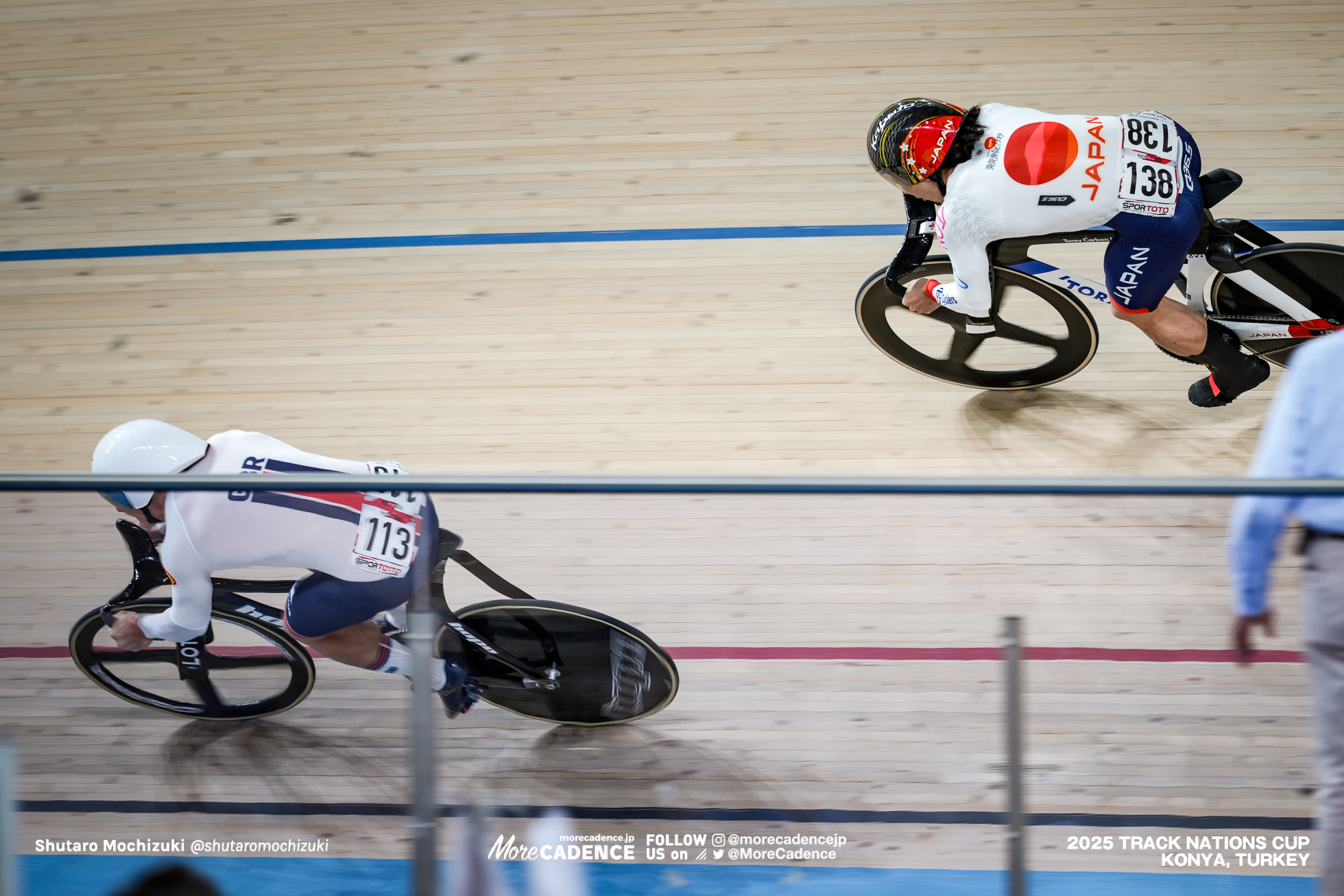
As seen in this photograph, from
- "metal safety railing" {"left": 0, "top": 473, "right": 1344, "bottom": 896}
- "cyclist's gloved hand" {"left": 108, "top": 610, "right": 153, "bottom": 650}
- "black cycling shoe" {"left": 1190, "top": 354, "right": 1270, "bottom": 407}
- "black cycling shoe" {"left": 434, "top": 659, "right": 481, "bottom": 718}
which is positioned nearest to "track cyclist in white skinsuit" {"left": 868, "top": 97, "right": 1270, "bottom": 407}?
"black cycling shoe" {"left": 1190, "top": 354, "right": 1270, "bottom": 407}

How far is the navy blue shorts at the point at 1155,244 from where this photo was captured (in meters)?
2.72

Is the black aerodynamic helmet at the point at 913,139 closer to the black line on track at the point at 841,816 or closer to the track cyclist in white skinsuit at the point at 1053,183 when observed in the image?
the track cyclist in white skinsuit at the point at 1053,183

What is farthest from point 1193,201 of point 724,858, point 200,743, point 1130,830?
point 200,743

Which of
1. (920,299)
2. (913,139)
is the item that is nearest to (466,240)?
(920,299)

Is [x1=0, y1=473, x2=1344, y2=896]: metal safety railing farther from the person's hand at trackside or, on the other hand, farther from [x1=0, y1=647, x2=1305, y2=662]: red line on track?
the person's hand at trackside

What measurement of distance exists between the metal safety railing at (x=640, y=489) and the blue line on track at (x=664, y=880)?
7 cm

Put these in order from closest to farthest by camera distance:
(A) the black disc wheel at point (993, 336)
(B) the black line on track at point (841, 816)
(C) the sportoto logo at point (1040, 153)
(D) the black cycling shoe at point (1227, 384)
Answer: (B) the black line on track at point (841, 816), (C) the sportoto logo at point (1040, 153), (D) the black cycling shoe at point (1227, 384), (A) the black disc wheel at point (993, 336)

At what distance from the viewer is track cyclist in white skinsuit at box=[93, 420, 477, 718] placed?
1.56 meters

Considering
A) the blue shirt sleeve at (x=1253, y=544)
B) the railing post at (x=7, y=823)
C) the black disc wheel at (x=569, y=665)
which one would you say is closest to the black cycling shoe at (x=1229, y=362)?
the blue shirt sleeve at (x=1253, y=544)

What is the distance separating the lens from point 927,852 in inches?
62.4

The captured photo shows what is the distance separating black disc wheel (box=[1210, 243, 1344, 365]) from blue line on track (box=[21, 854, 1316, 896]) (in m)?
1.89

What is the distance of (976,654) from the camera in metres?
1.49

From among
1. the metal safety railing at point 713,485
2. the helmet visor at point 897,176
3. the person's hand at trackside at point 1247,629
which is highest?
the metal safety railing at point 713,485

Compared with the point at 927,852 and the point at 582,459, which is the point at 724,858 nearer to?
the point at 927,852
